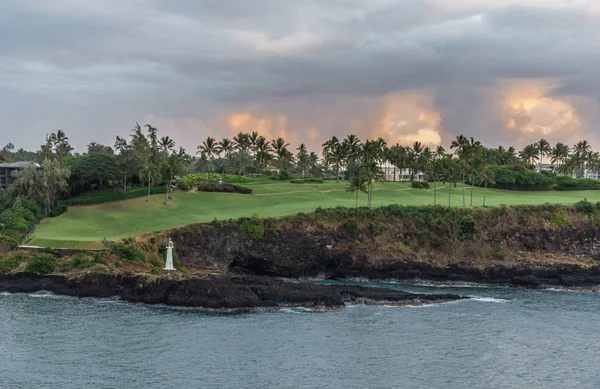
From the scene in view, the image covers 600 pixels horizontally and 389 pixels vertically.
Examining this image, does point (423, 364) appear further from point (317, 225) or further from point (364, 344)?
point (317, 225)

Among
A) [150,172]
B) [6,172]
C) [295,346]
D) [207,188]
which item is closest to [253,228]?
[150,172]

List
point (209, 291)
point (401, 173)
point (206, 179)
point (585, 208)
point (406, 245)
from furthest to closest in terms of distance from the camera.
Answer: point (401, 173) → point (206, 179) → point (585, 208) → point (406, 245) → point (209, 291)

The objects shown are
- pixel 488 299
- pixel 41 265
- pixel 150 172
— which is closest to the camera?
pixel 41 265

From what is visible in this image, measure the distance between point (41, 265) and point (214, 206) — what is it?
105 ft

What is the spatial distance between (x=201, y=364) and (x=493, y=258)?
5192 cm

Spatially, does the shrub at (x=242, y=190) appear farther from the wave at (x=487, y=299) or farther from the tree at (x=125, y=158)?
the wave at (x=487, y=299)

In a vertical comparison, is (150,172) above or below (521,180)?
above

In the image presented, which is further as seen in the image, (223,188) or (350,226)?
(223,188)

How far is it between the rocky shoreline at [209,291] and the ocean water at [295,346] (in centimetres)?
164

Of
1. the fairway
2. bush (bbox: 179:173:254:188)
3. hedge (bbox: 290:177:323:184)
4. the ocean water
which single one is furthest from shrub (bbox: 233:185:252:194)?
the ocean water

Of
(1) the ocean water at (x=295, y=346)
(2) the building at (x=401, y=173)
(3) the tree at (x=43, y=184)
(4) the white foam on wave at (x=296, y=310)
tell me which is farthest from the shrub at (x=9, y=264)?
(2) the building at (x=401, y=173)

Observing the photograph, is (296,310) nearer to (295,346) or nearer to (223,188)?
(295,346)

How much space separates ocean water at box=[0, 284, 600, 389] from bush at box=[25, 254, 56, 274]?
493 cm

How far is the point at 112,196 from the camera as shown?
94.2 metres
